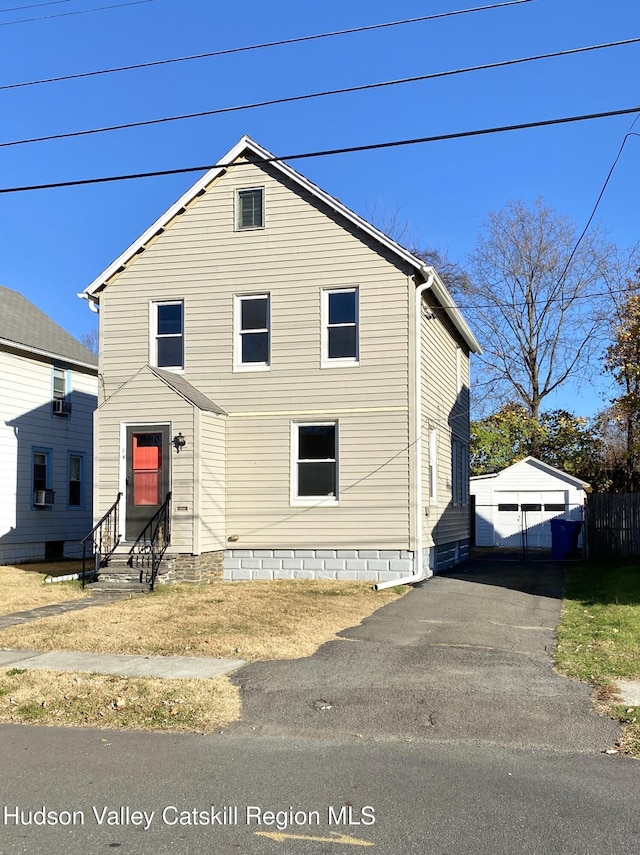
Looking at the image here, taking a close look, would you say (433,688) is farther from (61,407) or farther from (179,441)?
(61,407)

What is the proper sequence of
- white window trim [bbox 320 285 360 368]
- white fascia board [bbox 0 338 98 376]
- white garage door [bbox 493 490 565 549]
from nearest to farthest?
white window trim [bbox 320 285 360 368] → white fascia board [bbox 0 338 98 376] → white garage door [bbox 493 490 565 549]

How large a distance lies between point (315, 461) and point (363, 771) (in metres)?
11.9

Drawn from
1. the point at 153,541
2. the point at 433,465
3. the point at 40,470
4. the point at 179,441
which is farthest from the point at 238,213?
the point at 40,470

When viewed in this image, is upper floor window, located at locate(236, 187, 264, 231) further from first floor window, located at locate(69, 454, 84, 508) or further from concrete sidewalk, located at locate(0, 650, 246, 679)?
concrete sidewalk, located at locate(0, 650, 246, 679)

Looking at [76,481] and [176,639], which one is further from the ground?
[76,481]

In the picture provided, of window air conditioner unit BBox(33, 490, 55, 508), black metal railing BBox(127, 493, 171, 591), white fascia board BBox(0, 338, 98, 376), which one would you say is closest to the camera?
black metal railing BBox(127, 493, 171, 591)

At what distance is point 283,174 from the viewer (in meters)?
18.0

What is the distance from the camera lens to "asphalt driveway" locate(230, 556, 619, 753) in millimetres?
6820

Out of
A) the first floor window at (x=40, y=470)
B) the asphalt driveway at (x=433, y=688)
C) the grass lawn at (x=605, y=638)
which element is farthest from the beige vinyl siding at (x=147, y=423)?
the first floor window at (x=40, y=470)

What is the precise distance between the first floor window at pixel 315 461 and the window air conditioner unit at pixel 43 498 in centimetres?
958

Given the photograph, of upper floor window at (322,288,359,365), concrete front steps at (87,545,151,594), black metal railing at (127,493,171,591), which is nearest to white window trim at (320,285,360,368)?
upper floor window at (322,288,359,365)

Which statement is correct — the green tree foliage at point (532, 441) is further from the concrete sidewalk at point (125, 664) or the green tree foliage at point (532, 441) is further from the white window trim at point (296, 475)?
the concrete sidewalk at point (125, 664)

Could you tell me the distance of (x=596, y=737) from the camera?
6.59 meters

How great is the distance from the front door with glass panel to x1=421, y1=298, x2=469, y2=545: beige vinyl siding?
5445mm
